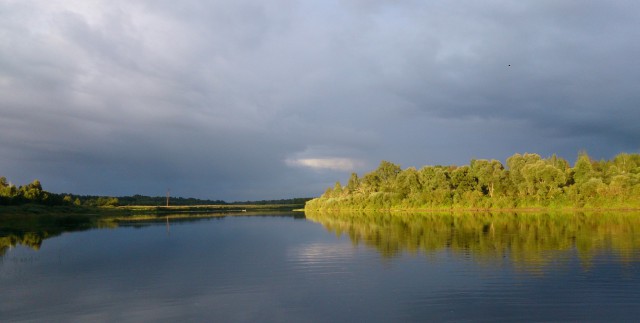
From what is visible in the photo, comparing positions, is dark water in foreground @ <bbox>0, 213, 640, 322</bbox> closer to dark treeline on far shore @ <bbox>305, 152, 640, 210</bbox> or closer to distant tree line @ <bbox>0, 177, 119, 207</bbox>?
dark treeline on far shore @ <bbox>305, 152, 640, 210</bbox>

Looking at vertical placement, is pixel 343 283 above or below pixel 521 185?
below

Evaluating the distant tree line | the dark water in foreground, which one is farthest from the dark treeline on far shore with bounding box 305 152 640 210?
the distant tree line

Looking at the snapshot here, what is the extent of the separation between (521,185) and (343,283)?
89.8 metres

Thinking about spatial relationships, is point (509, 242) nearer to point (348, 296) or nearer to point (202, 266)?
point (348, 296)

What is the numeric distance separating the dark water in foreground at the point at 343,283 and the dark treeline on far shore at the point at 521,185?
58.1 metres

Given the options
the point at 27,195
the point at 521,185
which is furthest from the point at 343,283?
the point at 27,195

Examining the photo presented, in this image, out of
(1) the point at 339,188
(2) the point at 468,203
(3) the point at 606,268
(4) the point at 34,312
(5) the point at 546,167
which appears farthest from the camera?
(1) the point at 339,188

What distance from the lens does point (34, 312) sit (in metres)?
18.7

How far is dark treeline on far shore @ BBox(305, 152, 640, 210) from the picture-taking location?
88562 mm

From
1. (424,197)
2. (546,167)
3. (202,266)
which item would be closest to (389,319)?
(202,266)

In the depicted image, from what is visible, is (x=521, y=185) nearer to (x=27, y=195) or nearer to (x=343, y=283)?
(x=343, y=283)

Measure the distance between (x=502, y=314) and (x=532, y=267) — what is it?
1046 centimetres

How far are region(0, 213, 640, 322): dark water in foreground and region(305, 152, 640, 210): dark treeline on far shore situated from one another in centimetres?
5809

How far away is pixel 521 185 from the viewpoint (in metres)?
99.9
